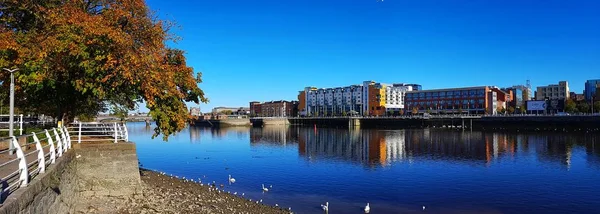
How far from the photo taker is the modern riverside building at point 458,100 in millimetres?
168975

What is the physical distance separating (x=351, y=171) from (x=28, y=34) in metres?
25.4

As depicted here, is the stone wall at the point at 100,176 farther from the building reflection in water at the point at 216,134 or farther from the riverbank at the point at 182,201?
the building reflection in water at the point at 216,134

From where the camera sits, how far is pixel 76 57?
19297mm

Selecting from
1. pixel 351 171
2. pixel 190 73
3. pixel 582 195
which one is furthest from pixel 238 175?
pixel 582 195

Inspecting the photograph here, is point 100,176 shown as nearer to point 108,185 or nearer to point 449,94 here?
point 108,185

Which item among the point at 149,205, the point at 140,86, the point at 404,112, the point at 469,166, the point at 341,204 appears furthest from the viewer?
the point at 404,112

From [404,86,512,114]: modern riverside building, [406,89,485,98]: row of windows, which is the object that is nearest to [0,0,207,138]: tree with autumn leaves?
[404,86,512,114]: modern riverside building

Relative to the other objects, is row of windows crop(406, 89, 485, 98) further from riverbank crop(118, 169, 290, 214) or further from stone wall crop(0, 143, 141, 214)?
stone wall crop(0, 143, 141, 214)

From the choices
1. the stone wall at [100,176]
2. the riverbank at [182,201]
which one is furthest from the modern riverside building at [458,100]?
the stone wall at [100,176]

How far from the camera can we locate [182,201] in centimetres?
2030

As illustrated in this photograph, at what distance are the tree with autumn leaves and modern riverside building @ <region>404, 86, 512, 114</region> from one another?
159786mm

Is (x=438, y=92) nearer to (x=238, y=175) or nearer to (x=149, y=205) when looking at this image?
(x=238, y=175)

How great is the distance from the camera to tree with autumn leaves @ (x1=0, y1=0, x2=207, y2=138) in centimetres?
1930

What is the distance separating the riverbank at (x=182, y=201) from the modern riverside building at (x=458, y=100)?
15935 cm
